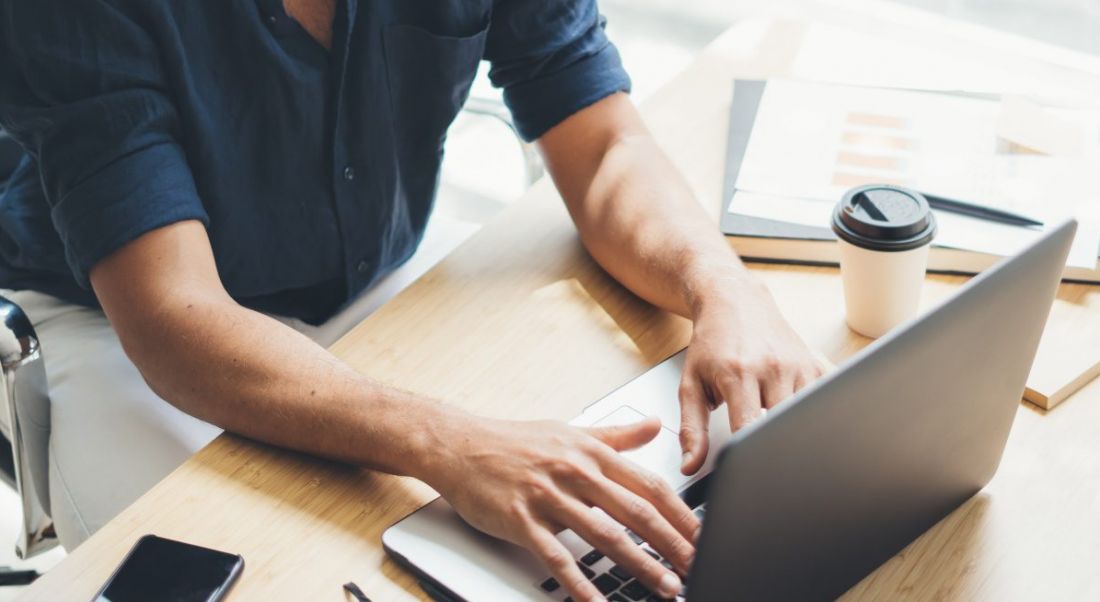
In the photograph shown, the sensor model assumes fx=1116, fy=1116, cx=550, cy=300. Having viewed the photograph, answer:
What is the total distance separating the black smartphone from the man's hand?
1.22 feet

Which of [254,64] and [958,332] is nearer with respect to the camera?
[958,332]

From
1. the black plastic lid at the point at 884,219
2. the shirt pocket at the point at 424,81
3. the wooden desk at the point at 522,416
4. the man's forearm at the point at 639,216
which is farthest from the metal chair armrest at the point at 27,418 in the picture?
the black plastic lid at the point at 884,219

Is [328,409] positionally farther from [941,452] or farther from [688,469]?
[941,452]

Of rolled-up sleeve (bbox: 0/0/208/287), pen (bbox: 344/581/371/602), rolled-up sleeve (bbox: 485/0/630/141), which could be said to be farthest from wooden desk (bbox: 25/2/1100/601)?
rolled-up sleeve (bbox: 0/0/208/287)

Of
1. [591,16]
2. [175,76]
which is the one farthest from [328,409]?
[591,16]

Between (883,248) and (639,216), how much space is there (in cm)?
28

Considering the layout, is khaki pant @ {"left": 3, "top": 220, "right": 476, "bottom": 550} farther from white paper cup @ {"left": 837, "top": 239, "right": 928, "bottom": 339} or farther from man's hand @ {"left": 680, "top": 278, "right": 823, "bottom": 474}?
white paper cup @ {"left": 837, "top": 239, "right": 928, "bottom": 339}

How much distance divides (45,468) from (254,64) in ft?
1.63

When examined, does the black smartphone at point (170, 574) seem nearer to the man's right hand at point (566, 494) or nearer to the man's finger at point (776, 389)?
the man's right hand at point (566, 494)

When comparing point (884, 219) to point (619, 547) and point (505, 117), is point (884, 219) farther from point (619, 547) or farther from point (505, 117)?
point (505, 117)

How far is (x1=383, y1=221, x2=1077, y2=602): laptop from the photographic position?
0.66 meters

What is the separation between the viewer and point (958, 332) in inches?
28.5

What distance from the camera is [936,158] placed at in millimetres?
1251

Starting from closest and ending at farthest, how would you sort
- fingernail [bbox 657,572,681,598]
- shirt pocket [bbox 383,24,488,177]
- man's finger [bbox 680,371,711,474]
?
fingernail [bbox 657,572,681,598] < man's finger [bbox 680,371,711,474] < shirt pocket [bbox 383,24,488,177]
